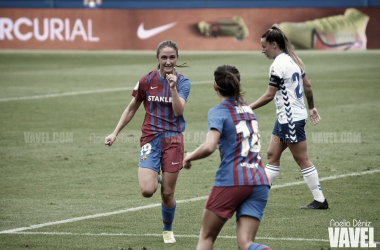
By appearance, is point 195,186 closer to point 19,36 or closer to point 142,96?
point 142,96

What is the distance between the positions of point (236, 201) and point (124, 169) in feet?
18.0

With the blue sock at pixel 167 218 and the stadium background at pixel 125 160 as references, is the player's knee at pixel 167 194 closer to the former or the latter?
the blue sock at pixel 167 218

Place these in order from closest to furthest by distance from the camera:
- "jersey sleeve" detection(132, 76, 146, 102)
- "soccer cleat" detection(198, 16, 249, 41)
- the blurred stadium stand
A: 1. "jersey sleeve" detection(132, 76, 146, 102)
2. "soccer cleat" detection(198, 16, 249, 41)
3. the blurred stadium stand

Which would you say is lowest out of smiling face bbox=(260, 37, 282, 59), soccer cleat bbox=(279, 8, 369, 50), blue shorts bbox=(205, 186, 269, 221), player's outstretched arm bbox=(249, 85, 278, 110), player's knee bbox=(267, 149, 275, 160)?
blue shorts bbox=(205, 186, 269, 221)

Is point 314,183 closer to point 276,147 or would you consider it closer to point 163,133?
point 276,147

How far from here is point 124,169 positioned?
10.1 metres

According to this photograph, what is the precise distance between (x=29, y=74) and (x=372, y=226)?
61.4 ft

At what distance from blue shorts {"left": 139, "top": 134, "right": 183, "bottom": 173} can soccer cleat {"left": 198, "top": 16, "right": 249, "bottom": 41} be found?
26.1 m

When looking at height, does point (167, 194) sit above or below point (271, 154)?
below

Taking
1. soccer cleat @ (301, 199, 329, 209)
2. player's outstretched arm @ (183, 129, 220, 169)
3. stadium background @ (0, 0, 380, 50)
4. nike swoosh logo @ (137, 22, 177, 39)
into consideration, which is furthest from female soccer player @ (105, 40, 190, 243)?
nike swoosh logo @ (137, 22, 177, 39)

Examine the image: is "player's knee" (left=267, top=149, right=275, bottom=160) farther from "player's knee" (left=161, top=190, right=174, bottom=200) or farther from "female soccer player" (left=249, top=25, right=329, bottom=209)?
"player's knee" (left=161, top=190, right=174, bottom=200)

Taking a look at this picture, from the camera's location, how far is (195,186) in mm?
8992

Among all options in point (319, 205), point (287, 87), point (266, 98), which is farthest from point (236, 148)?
point (319, 205)

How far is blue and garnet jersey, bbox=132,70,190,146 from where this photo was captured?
6.62 meters
